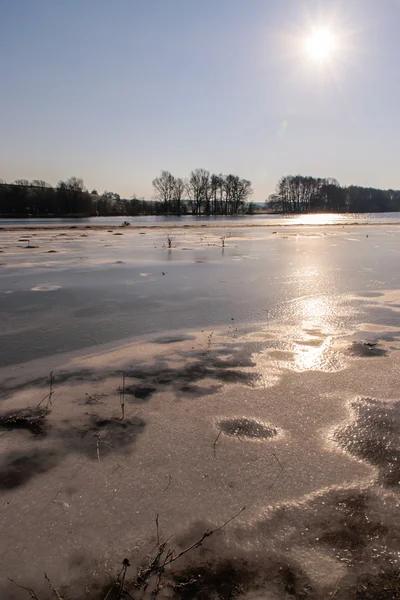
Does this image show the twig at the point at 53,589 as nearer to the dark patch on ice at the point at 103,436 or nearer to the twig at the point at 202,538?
the twig at the point at 202,538

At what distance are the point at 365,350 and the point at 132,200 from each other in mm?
100211

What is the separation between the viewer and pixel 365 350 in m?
4.03

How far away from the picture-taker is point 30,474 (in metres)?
2.14

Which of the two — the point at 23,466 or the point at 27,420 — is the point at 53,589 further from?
the point at 27,420

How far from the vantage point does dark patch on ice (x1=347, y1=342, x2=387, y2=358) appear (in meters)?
3.91

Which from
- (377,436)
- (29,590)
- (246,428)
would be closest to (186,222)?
(246,428)

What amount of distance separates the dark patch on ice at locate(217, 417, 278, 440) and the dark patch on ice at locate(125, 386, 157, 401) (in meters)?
0.75

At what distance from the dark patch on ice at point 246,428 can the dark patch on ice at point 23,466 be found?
116cm

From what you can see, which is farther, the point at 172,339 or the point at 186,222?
the point at 186,222

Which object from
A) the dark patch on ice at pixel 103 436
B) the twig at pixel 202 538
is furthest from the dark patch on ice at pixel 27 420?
the twig at pixel 202 538

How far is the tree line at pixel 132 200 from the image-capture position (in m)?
89.8

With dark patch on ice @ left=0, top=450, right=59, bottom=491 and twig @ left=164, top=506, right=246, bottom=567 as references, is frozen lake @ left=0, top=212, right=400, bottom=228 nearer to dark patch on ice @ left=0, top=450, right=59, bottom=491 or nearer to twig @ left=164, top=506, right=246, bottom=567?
dark patch on ice @ left=0, top=450, right=59, bottom=491

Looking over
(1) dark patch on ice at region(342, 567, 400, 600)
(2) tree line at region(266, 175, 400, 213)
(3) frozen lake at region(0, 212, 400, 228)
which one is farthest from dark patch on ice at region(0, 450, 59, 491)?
(2) tree line at region(266, 175, 400, 213)

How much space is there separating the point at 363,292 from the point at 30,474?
256 inches
